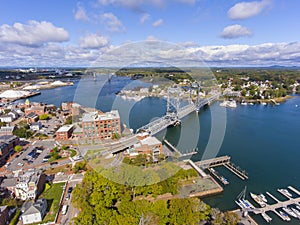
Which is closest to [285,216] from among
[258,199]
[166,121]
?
[258,199]

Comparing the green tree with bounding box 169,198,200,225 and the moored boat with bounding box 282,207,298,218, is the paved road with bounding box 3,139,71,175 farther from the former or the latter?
the moored boat with bounding box 282,207,298,218

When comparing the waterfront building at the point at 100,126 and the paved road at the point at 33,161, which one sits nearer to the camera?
the paved road at the point at 33,161

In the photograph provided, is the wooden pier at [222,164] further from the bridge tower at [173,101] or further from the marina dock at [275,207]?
the bridge tower at [173,101]

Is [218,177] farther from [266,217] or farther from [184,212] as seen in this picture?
[184,212]

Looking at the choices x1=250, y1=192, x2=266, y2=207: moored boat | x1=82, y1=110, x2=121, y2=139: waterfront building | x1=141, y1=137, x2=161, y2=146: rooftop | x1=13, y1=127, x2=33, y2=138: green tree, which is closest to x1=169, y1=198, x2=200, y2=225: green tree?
x1=250, y1=192, x2=266, y2=207: moored boat

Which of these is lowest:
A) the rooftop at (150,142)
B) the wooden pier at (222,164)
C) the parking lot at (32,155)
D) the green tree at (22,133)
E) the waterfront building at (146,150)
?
the wooden pier at (222,164)

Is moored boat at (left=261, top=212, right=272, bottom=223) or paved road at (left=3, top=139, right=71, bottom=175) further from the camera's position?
paved road at (left=3, top=139, right=71, bottom=175)

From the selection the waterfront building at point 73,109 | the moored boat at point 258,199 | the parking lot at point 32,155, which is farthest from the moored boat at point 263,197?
the waterfront building at point 73,109

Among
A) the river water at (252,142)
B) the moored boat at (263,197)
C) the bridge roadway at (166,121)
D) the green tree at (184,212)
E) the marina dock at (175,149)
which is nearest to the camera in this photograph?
the green tree at (184,212)

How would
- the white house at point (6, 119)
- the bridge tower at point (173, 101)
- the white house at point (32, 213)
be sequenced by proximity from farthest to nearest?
the bridge tower at point (173, 101) < the white house at point (6, 119) < the white house at point (32, 213)

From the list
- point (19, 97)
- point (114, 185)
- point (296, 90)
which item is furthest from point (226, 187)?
point (296, 90)
